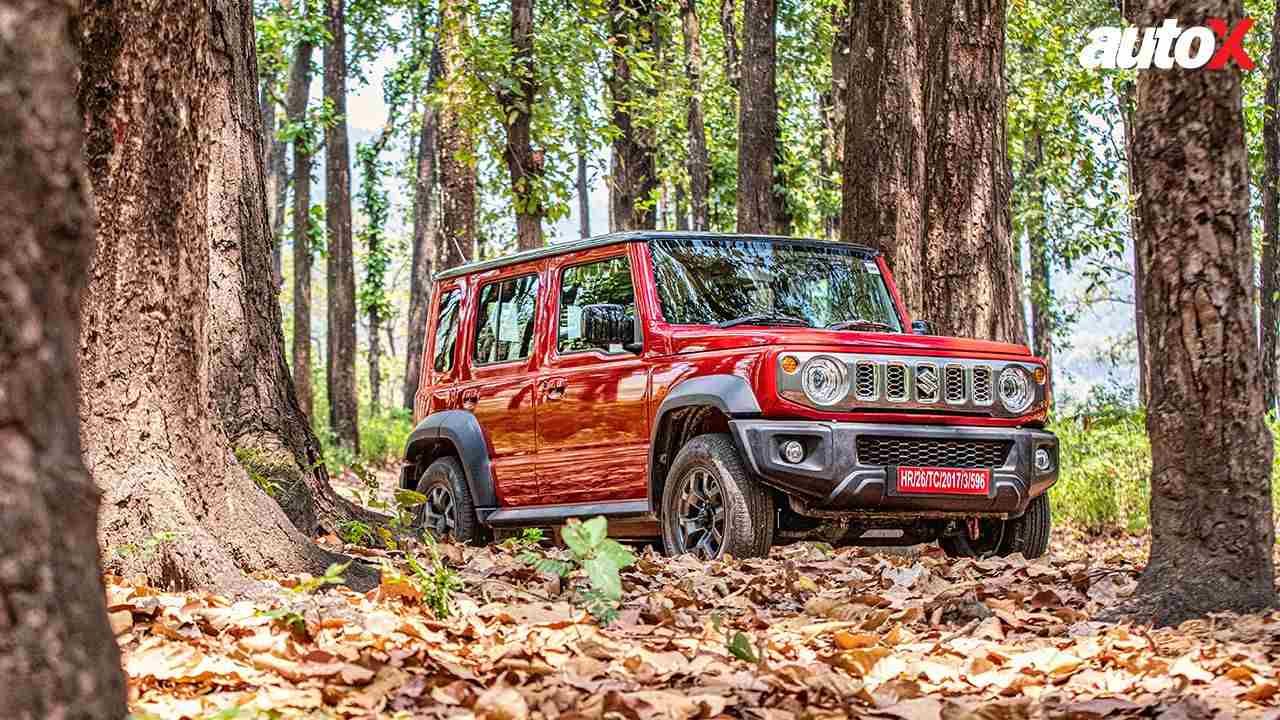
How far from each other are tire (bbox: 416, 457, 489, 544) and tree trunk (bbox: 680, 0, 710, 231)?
17.4 m

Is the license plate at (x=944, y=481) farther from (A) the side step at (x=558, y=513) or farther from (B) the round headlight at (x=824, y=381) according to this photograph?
(A) the side step at (x=558, y=513)

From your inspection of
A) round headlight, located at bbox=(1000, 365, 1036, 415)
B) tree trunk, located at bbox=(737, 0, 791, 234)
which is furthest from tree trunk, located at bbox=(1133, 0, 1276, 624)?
tree trunk, located at bbox=(737, 0, 791, 234)

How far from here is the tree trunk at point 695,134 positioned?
92.0 ft

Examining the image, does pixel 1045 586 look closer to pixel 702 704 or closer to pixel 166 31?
pixel 702 704

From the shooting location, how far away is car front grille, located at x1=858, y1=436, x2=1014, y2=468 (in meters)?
8.10

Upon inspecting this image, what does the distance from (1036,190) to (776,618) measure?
33.4 metres

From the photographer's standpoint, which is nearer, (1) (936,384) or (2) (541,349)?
(1) (936,384)

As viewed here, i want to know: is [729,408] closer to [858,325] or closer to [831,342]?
[831,342]

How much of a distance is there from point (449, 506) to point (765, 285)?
2817 mm

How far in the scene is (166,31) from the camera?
6.02 metres

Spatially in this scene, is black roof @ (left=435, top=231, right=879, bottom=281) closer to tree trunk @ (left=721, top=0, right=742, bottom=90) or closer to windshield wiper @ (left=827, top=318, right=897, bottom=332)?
windshield wiper @ (left=827, top=318, right=897, bottom=332)

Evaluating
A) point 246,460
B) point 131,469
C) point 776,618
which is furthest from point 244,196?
point 776,618

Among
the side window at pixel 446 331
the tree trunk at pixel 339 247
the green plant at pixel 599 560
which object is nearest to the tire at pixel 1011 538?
the side window at pixel 446 331

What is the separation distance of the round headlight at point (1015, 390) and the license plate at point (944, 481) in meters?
0.50
